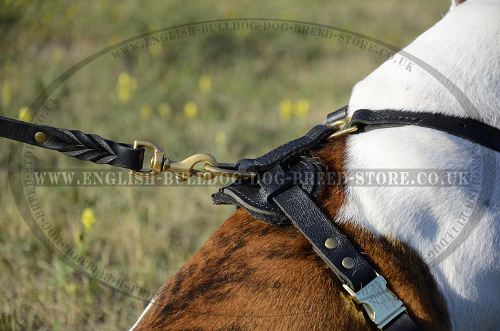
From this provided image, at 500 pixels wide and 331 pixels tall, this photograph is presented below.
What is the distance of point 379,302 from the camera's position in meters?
1.43

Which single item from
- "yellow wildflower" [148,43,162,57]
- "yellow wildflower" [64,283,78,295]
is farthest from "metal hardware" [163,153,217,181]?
"yellow wildflower" [148,43,162,57]

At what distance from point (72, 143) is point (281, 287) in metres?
0.66

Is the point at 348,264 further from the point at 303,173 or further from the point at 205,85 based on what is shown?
the point at 205,85

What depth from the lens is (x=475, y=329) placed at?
156 centimetres

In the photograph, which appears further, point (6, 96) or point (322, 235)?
point (6, 96)

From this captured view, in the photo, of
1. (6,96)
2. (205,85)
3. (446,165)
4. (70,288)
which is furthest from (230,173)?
(205,85)

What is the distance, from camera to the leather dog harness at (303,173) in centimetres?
144

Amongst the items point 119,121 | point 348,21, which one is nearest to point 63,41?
point 119,121

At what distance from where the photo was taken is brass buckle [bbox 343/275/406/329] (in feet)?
4.66

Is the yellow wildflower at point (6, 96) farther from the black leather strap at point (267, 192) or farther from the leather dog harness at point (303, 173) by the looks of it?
the black leather strap at point (267, 192)

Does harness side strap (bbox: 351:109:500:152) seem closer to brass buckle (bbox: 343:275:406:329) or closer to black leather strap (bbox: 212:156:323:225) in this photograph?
black leather strap (bbox: 212:156:323:225)

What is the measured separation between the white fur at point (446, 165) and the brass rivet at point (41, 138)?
76 centimetres

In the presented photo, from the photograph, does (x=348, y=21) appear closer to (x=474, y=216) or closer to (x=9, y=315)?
(x=9, y=315)

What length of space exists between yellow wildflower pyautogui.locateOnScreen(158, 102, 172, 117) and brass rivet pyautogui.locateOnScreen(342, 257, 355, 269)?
3113 millimetres
